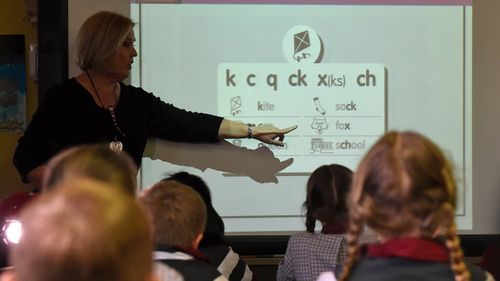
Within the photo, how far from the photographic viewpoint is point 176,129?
2.96 metres

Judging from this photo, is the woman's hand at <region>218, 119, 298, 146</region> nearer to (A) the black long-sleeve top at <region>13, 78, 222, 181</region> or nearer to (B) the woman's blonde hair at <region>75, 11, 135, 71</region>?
(A) the black long-sleeve top at <region>13, 78, 222, 181</region>

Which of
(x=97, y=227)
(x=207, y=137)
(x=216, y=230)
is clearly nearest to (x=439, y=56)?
(x=207, y=137)

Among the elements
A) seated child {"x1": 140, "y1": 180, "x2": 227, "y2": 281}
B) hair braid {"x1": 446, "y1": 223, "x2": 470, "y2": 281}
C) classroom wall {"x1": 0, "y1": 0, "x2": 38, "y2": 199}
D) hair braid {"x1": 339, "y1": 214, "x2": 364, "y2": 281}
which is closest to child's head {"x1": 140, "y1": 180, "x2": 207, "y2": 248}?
seated child {"x1": 140, "y1": 180, "x2": 227, "y2": 281}

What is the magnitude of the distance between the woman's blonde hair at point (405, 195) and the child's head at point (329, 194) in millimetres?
895

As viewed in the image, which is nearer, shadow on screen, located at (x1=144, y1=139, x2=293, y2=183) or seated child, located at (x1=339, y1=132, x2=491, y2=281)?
seated child, located at (x1=339, y1=132, x2=491, y2=281)

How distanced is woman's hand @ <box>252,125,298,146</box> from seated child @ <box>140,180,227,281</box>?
3.62 ft

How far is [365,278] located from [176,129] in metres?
1.68

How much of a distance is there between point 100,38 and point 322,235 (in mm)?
1030

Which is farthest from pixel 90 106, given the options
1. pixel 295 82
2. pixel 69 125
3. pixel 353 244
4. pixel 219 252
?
pixel 353 244

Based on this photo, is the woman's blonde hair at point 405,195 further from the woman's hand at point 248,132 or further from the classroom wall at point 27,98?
the classroom wall at point 27,98

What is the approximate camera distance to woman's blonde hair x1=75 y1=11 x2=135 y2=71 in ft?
8.64

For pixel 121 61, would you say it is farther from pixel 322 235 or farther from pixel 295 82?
pixel 322 235

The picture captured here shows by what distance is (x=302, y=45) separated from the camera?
120 inches

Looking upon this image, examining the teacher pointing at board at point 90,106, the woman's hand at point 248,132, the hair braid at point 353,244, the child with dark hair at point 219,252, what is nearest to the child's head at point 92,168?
the hair braid at point 353,244
